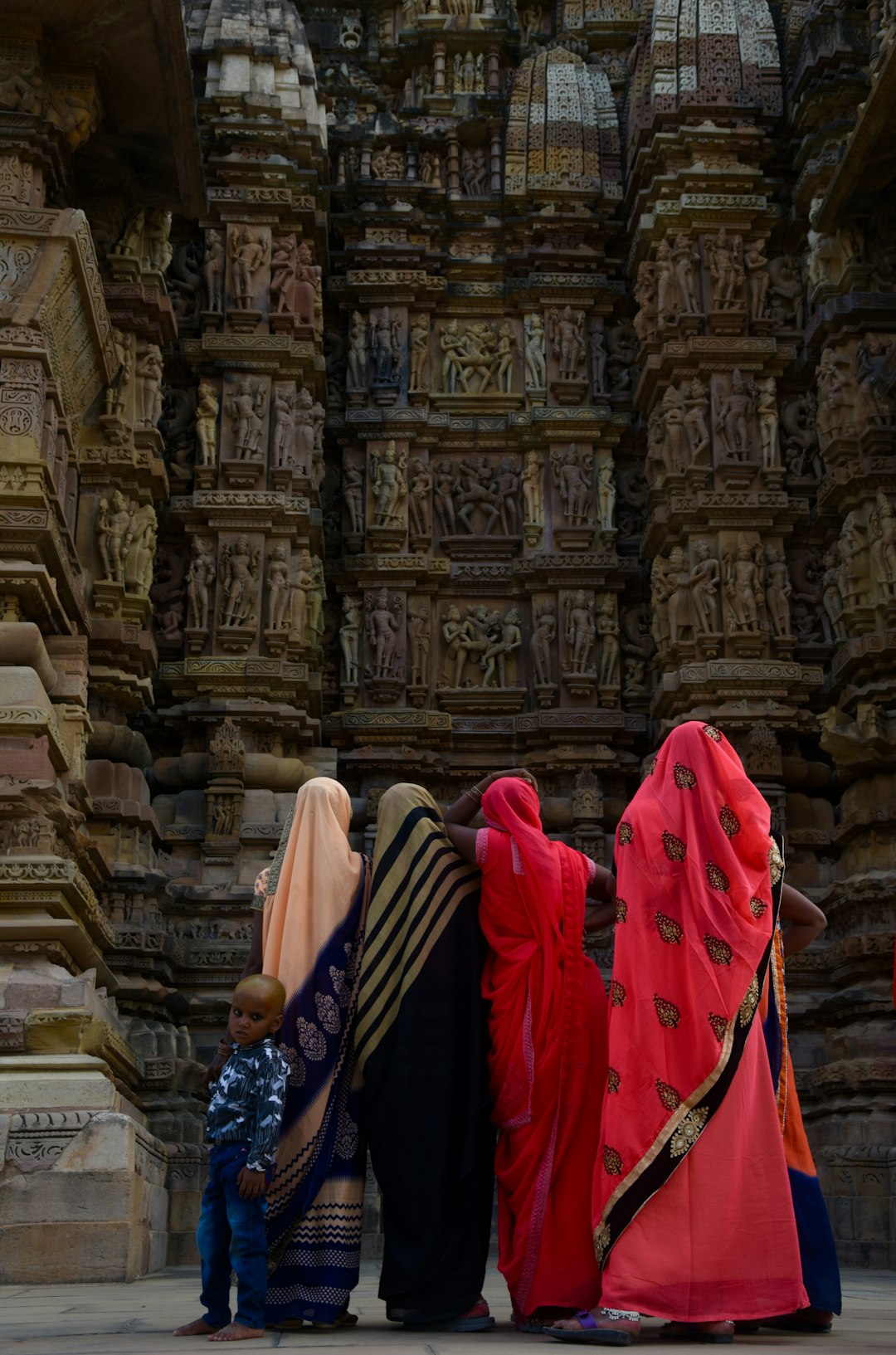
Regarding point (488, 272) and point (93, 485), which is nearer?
point (93, 485)

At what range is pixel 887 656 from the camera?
12.2 m

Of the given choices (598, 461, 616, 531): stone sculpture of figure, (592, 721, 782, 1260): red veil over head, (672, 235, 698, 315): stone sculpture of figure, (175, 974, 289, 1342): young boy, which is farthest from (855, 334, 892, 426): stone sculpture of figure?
(175, 974, 289, 1342): young boy

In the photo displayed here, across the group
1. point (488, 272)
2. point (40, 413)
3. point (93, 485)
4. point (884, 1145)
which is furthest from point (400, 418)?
point (884, 1145)

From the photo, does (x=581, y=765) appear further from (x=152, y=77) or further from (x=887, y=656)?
(x=152, y=77)

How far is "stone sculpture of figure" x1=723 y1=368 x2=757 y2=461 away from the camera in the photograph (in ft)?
45.5

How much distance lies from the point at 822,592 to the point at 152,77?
7.11 m

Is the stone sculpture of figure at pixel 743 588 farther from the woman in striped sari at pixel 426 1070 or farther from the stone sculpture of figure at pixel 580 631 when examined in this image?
the woman in striped sari at pixel 426 1070

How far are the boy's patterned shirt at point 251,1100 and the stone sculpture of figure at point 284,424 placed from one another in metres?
9.67

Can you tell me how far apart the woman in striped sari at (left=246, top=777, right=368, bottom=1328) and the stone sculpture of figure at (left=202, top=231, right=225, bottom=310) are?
9935mm

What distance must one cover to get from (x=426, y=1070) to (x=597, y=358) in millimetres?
11351

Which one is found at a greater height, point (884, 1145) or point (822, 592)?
point (822, 592)

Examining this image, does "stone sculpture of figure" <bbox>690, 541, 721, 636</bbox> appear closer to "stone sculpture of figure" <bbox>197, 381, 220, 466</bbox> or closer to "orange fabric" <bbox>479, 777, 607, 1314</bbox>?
"stone sculpture of figure" <bbox>197, 381, 220, 466</bbox>

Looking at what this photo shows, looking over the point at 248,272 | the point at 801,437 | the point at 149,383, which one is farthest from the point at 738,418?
the point at 149,383

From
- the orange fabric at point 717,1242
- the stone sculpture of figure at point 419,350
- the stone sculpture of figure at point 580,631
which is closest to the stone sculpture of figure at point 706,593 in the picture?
the stone sculpture of figure at point 580,631
